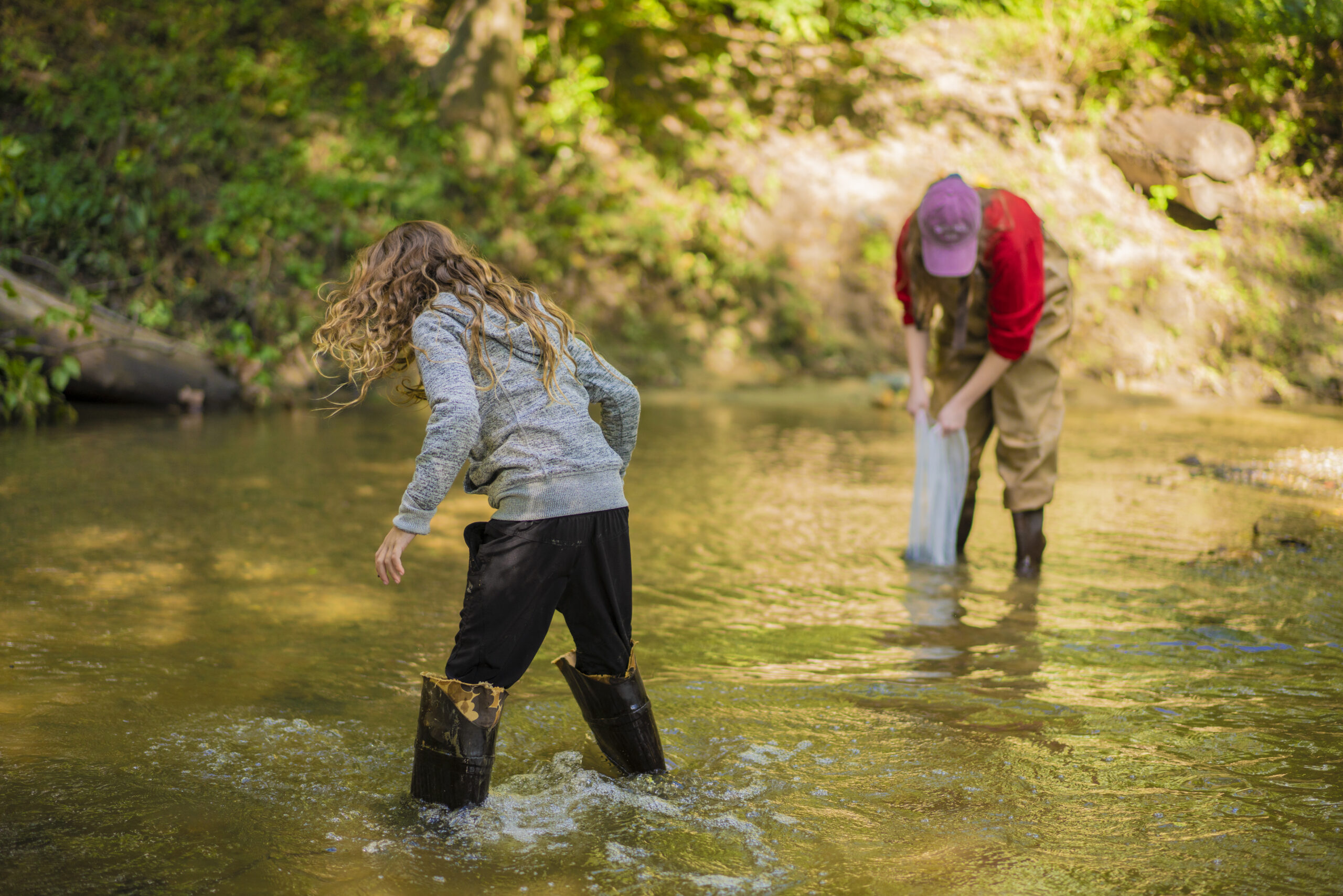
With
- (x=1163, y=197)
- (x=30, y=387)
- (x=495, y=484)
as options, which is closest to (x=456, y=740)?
(x=495, y=484)

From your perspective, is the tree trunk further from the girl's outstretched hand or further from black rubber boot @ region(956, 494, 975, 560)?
the girl's outstretched hand

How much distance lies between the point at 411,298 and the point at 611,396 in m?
0.56

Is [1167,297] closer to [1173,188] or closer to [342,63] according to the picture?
[1173,188]

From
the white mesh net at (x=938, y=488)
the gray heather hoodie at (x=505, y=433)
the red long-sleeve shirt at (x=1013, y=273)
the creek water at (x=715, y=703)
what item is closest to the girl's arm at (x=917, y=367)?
the white mesh net at (x=938, y=488)

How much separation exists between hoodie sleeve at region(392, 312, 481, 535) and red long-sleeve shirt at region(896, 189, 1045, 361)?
9.14 feet

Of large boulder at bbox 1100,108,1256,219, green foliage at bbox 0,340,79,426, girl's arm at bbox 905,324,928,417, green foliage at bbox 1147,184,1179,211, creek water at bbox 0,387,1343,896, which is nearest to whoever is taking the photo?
creek water at bbox 0,387,1343,896

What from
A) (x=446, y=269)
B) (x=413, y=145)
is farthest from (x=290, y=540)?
(x=413, y=145)

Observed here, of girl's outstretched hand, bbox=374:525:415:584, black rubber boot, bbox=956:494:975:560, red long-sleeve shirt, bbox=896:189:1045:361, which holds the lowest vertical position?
black rubber boot, bbox=956:494:975:560

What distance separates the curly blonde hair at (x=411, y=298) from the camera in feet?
8.86

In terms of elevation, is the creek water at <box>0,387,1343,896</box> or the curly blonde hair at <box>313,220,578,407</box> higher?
the curly blonde hair at <box>313,220,578,407</box>

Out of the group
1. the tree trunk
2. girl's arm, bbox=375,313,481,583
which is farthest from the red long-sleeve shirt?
the tree trunk

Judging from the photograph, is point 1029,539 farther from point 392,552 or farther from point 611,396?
point 392,552

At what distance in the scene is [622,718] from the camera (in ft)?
9.33

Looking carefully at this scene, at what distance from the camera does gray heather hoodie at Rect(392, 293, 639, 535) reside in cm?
253
